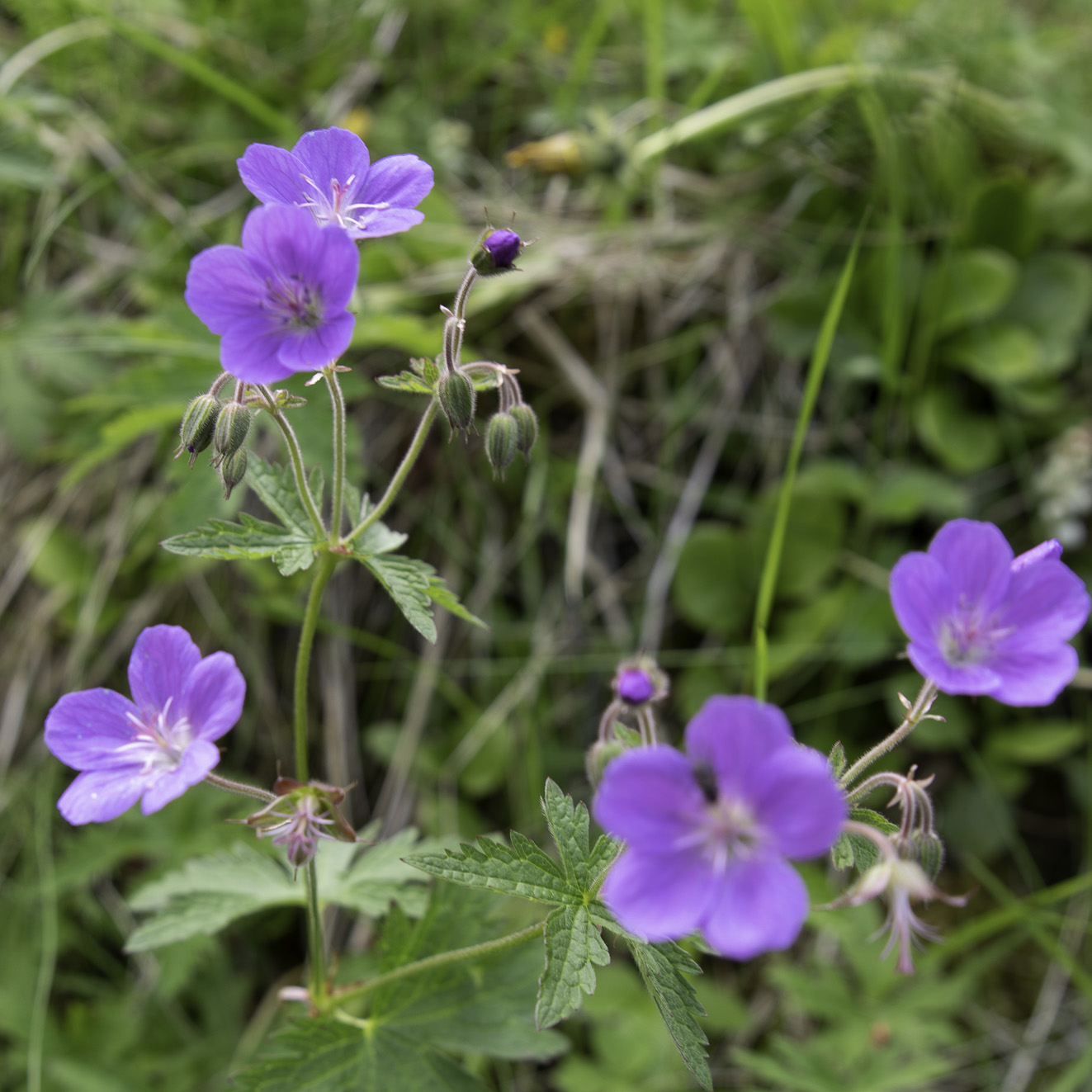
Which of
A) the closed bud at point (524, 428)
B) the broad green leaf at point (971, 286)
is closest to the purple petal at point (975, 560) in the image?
the closed bud at point (524, 428)

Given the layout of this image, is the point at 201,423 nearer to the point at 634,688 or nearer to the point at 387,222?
the point at 387,222

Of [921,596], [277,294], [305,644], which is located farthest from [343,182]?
[921,596]

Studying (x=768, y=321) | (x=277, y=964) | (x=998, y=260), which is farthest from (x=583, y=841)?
(x=998, y=260)

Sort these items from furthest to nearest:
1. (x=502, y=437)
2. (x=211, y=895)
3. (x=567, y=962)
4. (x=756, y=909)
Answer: (x=211, y=895) → (x=502, y=437) → (x=567, y=962) → (x=756, y=909)

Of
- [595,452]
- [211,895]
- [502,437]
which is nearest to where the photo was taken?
[502,437]

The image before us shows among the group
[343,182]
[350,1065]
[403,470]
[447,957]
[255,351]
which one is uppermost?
[343,182]

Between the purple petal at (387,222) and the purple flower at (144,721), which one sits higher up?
the purple petal at (387,222)

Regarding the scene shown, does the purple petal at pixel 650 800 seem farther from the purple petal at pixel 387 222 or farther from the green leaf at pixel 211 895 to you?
the green leaf at pixel 211 895
